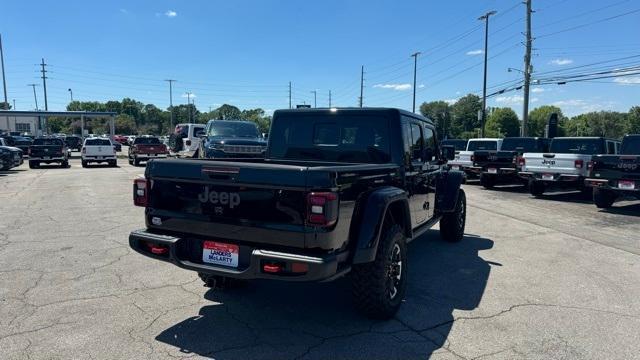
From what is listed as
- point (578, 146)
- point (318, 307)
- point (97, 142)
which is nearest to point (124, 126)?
point (97, 142)

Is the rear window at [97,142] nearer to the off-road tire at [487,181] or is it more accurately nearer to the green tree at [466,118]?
the off-road tire at [487,181]

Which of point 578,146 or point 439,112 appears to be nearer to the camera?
point 578,146

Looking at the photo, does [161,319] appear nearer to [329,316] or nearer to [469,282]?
[329,316]

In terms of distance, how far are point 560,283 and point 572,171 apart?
31.6 feet

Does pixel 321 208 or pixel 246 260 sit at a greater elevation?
pixel 321 208

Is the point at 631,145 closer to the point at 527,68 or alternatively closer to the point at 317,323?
the point at 317,323

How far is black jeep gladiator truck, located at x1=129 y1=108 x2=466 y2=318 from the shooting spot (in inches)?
141

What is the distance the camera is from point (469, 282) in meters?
5.61

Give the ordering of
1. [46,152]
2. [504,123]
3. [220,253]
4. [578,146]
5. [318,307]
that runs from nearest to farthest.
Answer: [220,253], [318,307], [578,146], [46,152], [504,123]

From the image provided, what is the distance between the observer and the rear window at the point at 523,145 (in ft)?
57.2

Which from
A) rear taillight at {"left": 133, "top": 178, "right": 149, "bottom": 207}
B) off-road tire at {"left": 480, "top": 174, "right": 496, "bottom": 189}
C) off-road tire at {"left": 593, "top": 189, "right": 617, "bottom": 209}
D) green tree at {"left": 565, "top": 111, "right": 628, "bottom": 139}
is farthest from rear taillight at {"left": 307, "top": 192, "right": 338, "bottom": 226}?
green tree at {"left": 565, "top": 111, "right": 628, "bottom": 139}

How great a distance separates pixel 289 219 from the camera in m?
3.65

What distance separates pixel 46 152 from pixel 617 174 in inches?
1007

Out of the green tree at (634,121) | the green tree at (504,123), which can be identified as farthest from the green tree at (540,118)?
the green tree at (634,121)
